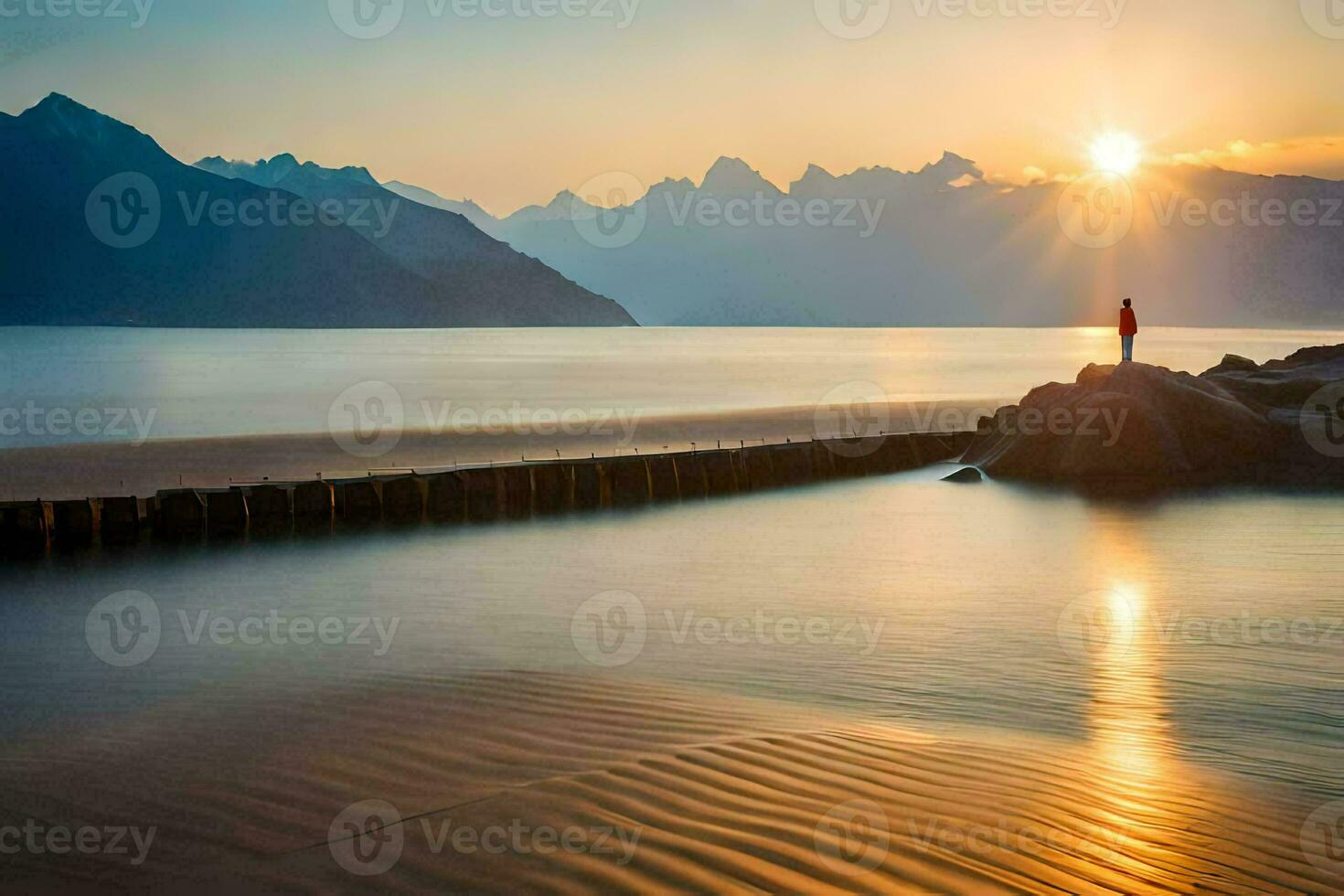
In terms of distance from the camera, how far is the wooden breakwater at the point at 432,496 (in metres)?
18.5

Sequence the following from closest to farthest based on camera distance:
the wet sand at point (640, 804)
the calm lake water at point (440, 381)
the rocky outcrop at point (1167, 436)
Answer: the wet sand at point (640, 804), the rocky outcrop at point (1167, 436), the calm lake water at point (440, 381)

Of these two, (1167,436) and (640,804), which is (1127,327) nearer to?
(1167,436)

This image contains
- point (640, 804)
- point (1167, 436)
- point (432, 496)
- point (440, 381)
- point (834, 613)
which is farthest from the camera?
point (440, 381)

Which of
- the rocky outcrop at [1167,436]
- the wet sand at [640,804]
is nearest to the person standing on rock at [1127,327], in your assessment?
the rocky outcrop at [1167,436]

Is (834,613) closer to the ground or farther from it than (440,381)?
closer to the ground

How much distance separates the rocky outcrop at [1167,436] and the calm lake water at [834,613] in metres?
1.74

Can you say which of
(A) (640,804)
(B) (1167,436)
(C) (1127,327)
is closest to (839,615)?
(A) (640,804)

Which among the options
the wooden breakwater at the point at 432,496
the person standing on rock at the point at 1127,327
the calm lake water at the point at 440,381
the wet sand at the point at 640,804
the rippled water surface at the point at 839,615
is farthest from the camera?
the calm lake water at the point at 440,381

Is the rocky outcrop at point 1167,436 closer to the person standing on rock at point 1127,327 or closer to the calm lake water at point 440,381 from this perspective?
the person standing on rock at point 1127,327

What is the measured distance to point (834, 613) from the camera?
14.1 meters

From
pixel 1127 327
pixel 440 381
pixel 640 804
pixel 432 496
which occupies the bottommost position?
pixel 640 804

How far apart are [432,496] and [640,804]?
612 inches

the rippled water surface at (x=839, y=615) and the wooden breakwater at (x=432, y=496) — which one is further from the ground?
the wooden breakwater at (x=432, y=496)

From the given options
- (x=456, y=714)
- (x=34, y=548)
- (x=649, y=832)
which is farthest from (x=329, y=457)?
(x=649, y=832)
